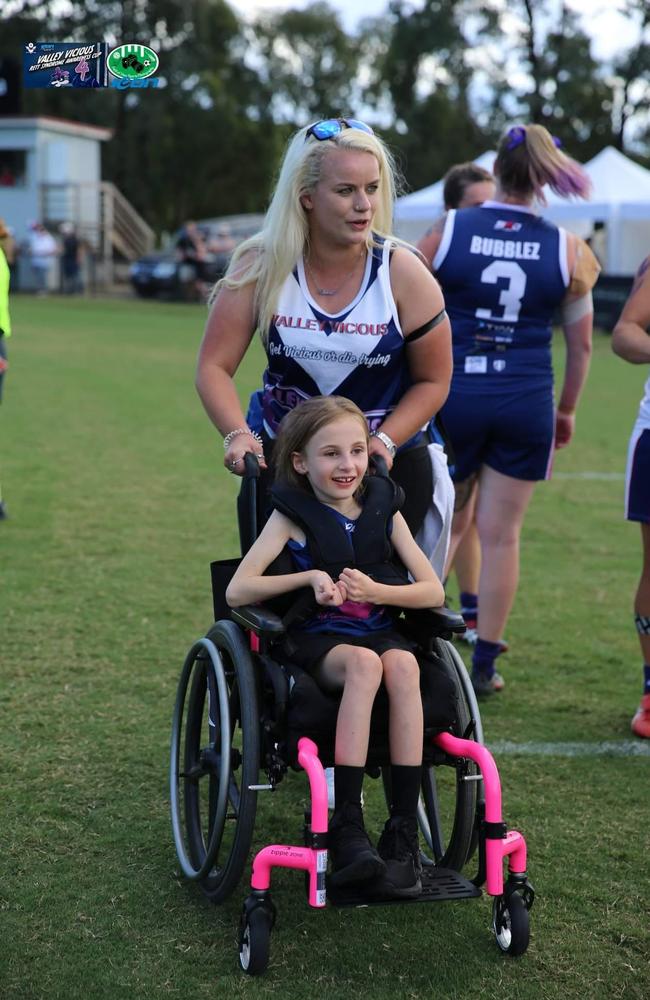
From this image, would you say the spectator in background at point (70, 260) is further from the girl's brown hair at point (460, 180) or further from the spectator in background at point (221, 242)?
the girl's brown hair at point (460, 180)

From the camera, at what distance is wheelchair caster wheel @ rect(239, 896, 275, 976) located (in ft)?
9.75

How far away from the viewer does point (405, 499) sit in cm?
365

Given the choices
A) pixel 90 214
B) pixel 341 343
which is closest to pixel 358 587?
pixel 341 343

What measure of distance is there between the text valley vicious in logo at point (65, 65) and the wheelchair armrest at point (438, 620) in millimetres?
1627

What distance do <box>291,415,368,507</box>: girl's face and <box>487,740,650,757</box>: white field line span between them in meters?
1.60

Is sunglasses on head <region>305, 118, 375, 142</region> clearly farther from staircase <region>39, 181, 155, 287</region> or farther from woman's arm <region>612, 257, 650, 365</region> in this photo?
staircase <region>39, 181, 155, 287</region>

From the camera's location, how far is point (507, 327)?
16.4ft

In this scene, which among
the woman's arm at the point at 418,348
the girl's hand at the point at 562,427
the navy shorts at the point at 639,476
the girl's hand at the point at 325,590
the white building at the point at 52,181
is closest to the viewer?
the girl's hand at the point at 325,590

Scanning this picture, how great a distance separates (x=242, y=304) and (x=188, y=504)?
Result: 16.9 feet

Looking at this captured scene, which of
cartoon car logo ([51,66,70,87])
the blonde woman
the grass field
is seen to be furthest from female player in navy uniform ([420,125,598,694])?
cartoon car logo ([51,66,70,87])

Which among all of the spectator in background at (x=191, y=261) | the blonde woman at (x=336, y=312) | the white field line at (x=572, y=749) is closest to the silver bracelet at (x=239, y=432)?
the blonde woman at (x=336, y=312)

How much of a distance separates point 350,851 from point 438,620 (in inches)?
26.3

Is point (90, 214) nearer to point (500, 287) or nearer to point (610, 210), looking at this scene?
point (610, 210)

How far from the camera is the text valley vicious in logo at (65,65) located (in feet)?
10.8
